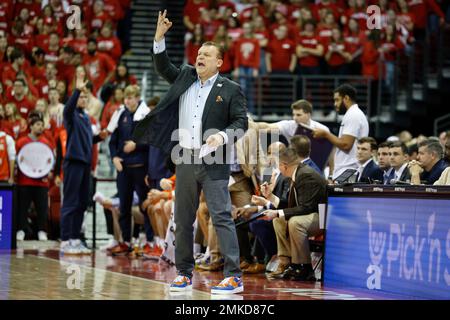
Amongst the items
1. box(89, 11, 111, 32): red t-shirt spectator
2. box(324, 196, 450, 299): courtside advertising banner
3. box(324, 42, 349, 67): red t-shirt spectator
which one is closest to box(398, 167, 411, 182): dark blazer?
box(324, 196, 450, 299): courtside advertising banner

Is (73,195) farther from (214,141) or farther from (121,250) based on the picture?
(214,141)

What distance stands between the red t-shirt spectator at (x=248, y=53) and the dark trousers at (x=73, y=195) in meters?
6.09

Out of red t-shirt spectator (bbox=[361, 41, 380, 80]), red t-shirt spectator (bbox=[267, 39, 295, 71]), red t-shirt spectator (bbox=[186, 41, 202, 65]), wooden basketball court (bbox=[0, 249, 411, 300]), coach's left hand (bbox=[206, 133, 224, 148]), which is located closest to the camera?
coach's left hand (bbox=[206, 133, 224, 148])

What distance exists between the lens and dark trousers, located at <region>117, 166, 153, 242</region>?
12711mm

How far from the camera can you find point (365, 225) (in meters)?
9.02

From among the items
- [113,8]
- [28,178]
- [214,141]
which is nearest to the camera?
[214,141]

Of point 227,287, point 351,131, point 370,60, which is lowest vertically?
point 227,287

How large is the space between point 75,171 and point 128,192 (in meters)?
0.76

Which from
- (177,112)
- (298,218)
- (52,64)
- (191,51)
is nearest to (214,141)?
(177,112)

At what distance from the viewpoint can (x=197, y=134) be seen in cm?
811

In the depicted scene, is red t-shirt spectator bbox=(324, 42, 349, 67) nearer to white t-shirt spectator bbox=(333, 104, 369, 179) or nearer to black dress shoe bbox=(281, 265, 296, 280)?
white t-shirt spectator bbox=(333, 104, 369, 179)

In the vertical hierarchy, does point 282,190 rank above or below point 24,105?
below

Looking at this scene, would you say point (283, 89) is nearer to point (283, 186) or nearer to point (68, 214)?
point (68, 214)

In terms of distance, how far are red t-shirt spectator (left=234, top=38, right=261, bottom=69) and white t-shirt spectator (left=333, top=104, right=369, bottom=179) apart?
24.2 ft
